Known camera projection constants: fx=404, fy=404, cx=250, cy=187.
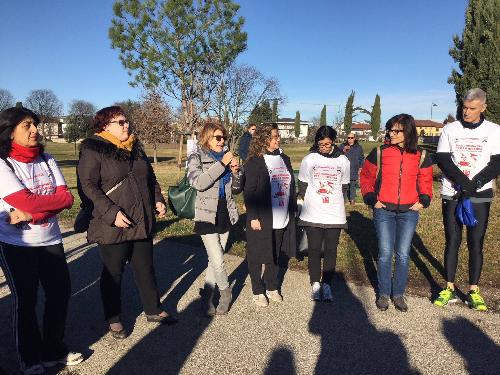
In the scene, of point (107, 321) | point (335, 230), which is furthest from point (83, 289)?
point (335, 230)

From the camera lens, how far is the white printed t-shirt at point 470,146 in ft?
12.9

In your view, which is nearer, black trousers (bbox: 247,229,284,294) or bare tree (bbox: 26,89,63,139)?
black trousers (bbox: 247,229,284,294)

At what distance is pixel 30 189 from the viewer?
110 inches

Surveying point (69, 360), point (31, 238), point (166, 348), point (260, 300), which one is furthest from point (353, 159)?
point (31, 238)

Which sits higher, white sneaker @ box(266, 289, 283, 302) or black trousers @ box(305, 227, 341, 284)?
black trousers @ box(305, 227, 341, 284)

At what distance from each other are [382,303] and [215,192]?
6.51 feet

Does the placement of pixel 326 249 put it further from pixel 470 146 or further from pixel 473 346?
pixel 470 146

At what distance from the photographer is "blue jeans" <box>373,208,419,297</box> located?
396 cm

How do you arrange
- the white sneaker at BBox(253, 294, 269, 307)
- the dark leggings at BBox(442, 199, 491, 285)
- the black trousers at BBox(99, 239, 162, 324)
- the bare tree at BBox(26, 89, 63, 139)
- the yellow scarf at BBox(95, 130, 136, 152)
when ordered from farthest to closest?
the bare tree at BBox(26, 89, 63, 139)
the white sneaker at BBox(253, 294, 269, 307)
the dark leggings at BBox(442, 199, 491, 285)
the black trousers at BBox(99, 239, 162, 324)
the yellow scarf at BBox(95, 130, 136, 152)

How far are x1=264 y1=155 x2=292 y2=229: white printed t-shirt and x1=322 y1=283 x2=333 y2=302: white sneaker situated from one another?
78 centimetres

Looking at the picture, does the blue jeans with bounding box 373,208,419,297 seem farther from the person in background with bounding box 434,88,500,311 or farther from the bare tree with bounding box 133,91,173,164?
the bare tree with bounding box 133,91,173,164

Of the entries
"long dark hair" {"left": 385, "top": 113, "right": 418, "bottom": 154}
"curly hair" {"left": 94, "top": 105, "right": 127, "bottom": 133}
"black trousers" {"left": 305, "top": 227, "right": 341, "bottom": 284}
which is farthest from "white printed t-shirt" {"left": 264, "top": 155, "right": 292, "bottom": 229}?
"curly hair" {"left": 94, "top": 105, "right": 127, "bottom": 133}

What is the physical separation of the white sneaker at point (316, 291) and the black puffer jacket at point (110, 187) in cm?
189

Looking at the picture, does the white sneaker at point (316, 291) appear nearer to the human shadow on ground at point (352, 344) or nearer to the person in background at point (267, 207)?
the human shadow on ground at point (352, 344)
